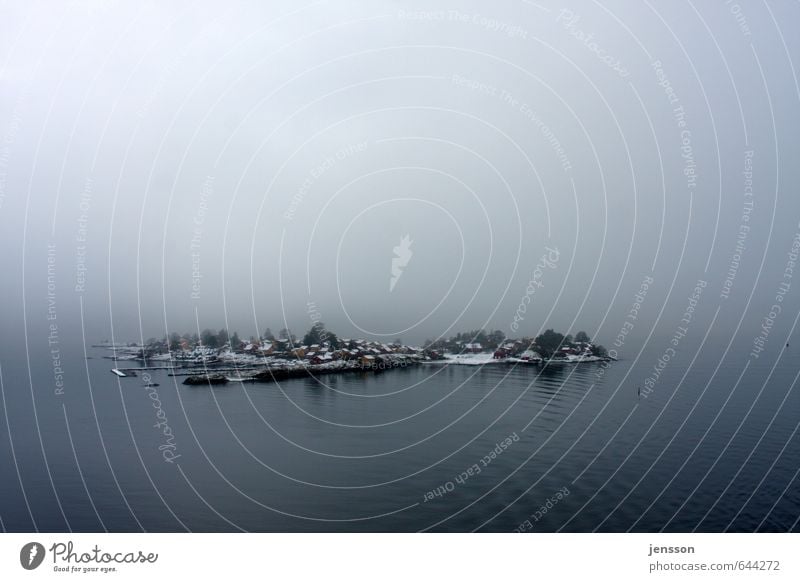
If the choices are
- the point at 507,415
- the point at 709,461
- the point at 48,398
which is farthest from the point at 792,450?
the point at 48,398

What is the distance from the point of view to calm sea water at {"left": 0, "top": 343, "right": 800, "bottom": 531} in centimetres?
984

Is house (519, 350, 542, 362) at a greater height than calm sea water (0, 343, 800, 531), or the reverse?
house (519, 350, 542, 362)

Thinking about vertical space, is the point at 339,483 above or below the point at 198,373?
below

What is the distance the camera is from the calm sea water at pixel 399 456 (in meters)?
9.84

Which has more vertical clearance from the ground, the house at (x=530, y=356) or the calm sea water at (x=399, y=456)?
the house at (x=530, y=356)

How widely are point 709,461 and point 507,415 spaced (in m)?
5.70

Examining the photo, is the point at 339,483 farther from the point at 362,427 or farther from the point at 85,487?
the point at 85,487

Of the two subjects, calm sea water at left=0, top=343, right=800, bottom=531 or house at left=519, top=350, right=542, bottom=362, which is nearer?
calm sea water at left=0, top=343, right=800, bottom=531

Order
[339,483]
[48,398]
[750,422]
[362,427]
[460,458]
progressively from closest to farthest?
[339,483]
[460,458]
[362,427]
[750,422]
[48,398]

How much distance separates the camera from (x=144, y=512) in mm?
9898

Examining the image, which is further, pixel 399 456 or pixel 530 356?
pixel 530 356

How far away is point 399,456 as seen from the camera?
12508mm

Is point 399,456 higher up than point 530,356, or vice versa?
point 530,356

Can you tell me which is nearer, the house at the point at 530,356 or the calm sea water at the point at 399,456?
the calm sea water at the point at 399,456
